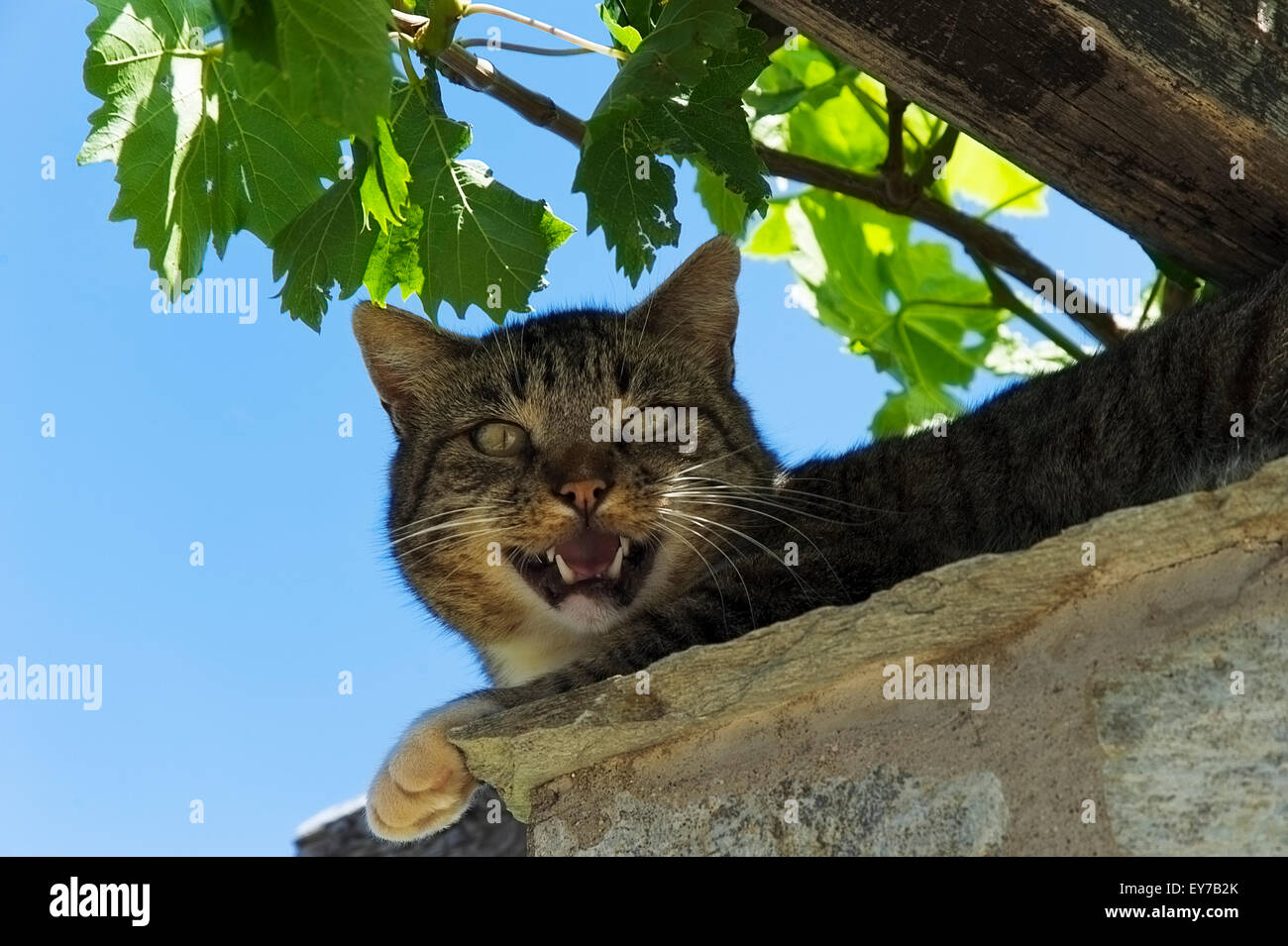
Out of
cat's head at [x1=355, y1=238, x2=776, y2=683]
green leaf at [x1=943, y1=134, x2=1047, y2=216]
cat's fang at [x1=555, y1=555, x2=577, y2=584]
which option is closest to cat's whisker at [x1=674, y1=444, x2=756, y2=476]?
cat's head at [x1=355, y1=238, x2=776, y2=683]

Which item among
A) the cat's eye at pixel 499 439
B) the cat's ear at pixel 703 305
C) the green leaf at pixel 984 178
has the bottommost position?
the cat's eye at pixel 499 439

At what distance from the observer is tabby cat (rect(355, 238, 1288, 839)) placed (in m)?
3.11

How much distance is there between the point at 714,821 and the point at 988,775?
0.51 meters

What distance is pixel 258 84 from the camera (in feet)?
7.41

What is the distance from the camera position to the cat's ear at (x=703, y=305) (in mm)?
4043

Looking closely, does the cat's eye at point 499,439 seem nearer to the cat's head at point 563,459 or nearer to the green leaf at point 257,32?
the cat's head at point 563,459

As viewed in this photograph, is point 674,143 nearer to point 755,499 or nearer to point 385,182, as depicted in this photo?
point 385,182

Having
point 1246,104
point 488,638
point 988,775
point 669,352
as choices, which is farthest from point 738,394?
point 988,775

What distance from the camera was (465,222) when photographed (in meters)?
3.02

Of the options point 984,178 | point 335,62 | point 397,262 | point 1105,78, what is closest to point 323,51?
point 335,62

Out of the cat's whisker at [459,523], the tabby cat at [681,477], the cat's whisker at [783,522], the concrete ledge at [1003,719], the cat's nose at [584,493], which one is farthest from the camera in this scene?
the cat's whisker at [459,523]

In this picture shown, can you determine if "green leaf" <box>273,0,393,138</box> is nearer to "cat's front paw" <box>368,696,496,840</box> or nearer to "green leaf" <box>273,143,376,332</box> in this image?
"green leaf" <box>273,143,376,332</box>

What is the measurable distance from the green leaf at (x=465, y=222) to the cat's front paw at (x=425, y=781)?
852 mm

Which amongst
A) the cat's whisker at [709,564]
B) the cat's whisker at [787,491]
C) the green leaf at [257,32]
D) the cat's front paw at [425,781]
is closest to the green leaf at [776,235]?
the cat's whisker at [787,491]
